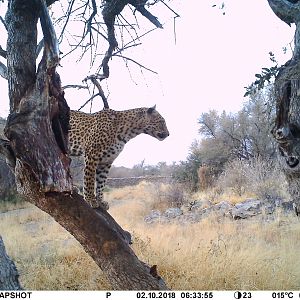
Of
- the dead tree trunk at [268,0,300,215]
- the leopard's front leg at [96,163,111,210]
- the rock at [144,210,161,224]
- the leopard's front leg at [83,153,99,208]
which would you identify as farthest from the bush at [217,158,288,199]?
the dead tree trunk at [268,0,300,215]

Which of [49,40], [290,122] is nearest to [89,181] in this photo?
[49,40]

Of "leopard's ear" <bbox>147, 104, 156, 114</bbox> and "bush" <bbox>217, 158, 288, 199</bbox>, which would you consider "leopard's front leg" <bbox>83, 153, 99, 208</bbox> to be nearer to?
"leopard's ear" <bbox>147, 104, 156, 114</bbox>

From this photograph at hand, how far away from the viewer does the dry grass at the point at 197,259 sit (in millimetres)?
5824

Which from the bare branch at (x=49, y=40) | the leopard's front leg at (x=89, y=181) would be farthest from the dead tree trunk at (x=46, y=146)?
the leopard's front leg at (x=89, y=181)

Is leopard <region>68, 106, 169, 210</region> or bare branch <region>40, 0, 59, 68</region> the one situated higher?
bare branch <region>40, 0, 59, 68</region>

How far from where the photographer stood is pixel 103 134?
5.89 meters

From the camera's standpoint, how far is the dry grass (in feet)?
19.1

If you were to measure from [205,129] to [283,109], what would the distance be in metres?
25.1

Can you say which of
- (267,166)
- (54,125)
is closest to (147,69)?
(54,125)

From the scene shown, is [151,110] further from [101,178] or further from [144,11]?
[144,11]

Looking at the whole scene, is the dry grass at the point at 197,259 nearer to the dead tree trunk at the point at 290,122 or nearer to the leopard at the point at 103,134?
the leopard at the point at 103,134

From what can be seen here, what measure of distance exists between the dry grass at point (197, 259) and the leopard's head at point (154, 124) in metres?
1.99

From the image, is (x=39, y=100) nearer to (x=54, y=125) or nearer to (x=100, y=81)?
(x=54, y=125)

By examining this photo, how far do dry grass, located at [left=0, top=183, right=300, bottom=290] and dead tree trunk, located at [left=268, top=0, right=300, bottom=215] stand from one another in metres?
3.01
